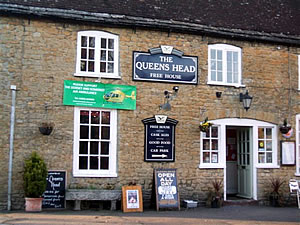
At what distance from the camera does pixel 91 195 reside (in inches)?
505

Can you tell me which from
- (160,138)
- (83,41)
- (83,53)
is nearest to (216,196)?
(160,138)

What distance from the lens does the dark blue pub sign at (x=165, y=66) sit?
1411 cm

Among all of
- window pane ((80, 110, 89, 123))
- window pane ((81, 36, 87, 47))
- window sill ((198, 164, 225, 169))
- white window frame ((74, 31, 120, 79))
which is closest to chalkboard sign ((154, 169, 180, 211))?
window sill ((198, 164, 225, 169))

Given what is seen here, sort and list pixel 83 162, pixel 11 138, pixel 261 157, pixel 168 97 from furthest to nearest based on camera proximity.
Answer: pixel 261 157, pixel 168 97, pixel 83 162, pixel 11 138

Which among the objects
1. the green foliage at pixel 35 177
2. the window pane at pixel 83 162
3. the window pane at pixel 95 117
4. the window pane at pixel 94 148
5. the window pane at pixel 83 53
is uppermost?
the window pane at pixel 83 53

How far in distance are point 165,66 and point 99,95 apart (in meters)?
2.38

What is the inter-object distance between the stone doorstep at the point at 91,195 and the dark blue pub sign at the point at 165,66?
361 centimetres

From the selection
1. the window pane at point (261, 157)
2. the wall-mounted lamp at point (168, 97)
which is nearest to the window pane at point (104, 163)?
the wall-mounted lamp at point (168, 97)

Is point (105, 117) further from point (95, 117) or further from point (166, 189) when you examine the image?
point (166, 189)

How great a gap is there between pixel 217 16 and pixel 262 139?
4.56m

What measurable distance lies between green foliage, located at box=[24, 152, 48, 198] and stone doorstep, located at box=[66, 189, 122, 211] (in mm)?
862

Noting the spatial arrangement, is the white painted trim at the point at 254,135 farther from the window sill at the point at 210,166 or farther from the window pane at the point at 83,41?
the window pane at the point at 83,41

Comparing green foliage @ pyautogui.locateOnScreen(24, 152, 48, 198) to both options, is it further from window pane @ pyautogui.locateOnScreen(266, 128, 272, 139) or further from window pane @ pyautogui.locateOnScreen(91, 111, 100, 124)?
window pane @ pyautogui.locateOnScreen(266, 128, 272, 139)

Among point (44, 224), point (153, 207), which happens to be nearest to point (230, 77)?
point (153, 207)
